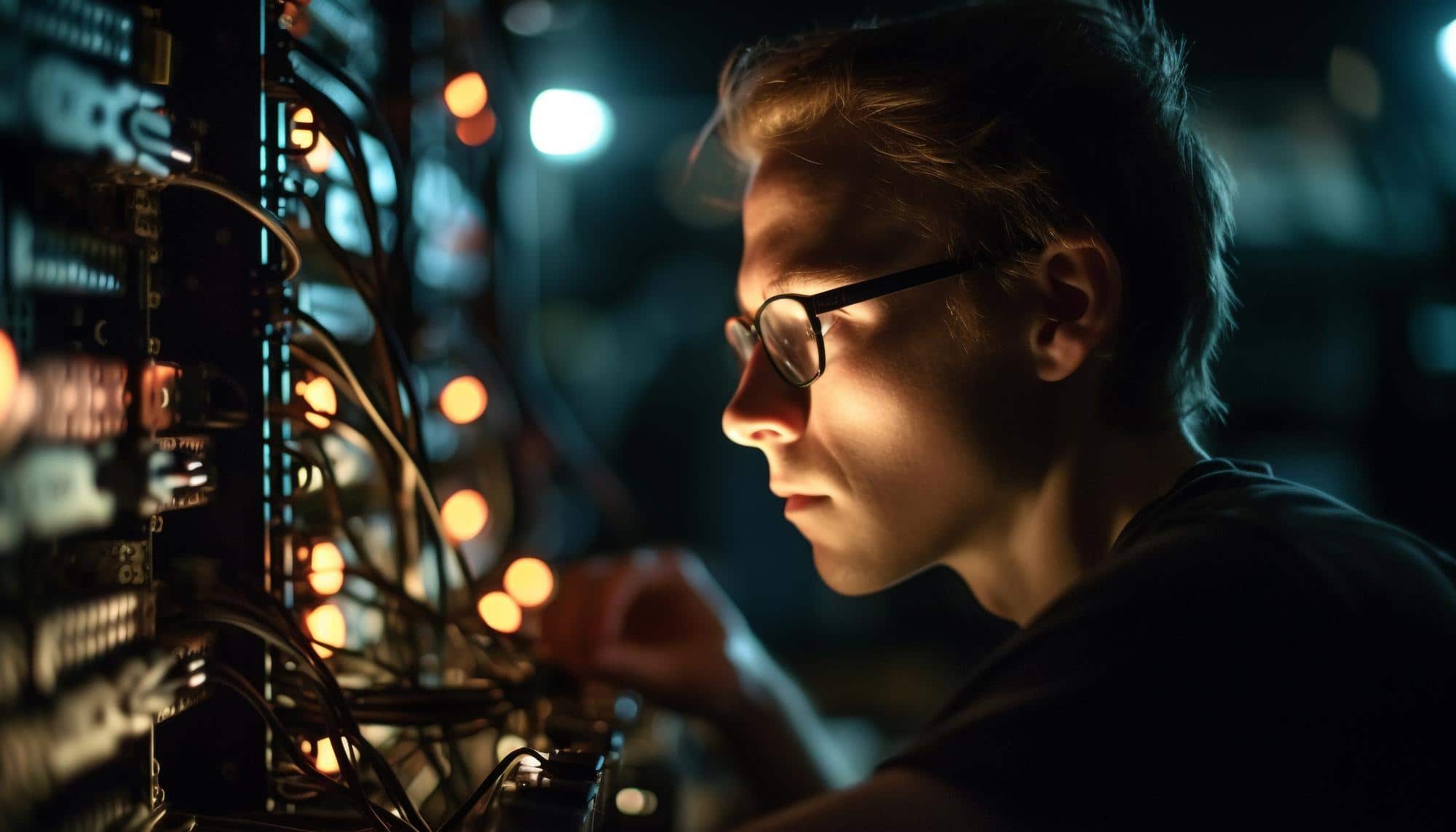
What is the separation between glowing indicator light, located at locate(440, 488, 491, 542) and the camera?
1.38 metres

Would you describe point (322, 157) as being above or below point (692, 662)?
above

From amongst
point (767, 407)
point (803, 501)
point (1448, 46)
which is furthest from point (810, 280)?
point (1448, 46)

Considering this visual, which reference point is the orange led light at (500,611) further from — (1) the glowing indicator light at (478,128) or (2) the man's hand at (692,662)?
(1) the glowing indicator light at (478,128)

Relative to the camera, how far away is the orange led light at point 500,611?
3.76 feet

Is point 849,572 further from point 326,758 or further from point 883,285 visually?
point 326,758

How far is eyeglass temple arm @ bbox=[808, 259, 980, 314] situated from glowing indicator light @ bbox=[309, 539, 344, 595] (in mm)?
509

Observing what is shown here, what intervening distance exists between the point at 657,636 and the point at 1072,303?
77 centimetres

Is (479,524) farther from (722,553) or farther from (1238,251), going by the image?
(1238,251)

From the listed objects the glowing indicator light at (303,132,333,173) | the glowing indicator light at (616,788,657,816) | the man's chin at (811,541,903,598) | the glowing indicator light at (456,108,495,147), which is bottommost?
the glowing indicator light at (616,788,657,816)

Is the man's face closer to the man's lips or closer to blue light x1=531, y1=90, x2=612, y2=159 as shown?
the man's lips

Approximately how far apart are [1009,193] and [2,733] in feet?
2.78

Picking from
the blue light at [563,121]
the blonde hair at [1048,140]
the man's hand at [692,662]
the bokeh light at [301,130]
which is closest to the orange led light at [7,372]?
the bokeh light at [301,130]

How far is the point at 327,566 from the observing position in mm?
829

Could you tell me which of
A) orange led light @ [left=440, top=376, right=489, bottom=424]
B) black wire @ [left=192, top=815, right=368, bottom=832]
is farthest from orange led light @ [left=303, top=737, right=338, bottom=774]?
orange led light @ [left=440, top=376, right=489, bottom=424]
